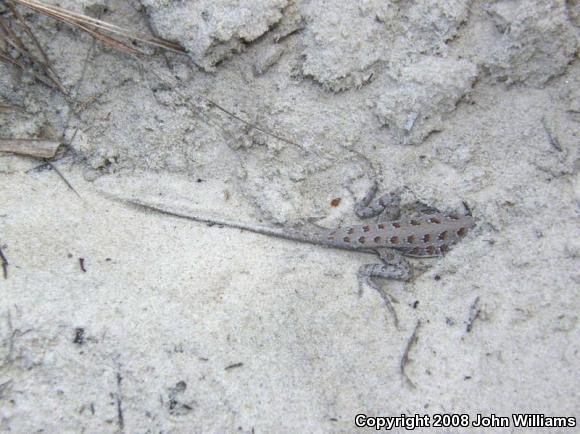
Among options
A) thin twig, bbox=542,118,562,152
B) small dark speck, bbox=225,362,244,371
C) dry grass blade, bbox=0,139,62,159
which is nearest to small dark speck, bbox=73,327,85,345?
small dark speck, bbox=225,362,244,371

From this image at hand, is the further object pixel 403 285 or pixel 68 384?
pixel 403 285

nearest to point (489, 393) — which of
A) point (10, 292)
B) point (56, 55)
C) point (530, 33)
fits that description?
point (530, 33)

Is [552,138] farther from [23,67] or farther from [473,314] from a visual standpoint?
[23,67]

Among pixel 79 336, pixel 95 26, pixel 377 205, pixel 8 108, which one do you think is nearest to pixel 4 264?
pixel 79 336

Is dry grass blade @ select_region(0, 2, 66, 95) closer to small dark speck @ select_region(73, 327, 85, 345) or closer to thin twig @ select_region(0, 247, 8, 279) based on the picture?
thin twig @ select_region(0, 247, 8, 279)

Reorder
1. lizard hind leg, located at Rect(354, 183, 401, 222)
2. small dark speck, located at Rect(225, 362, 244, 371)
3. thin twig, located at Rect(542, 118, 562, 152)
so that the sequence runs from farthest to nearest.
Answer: lizard hind leg, located at Rect(354, 183, 401, 222) → thin twig, located at Rect(542, 118, 562, 152) → small dark speck, located at Rect(225, 362, 244, 371)

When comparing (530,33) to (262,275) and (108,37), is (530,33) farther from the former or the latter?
(108,37)
